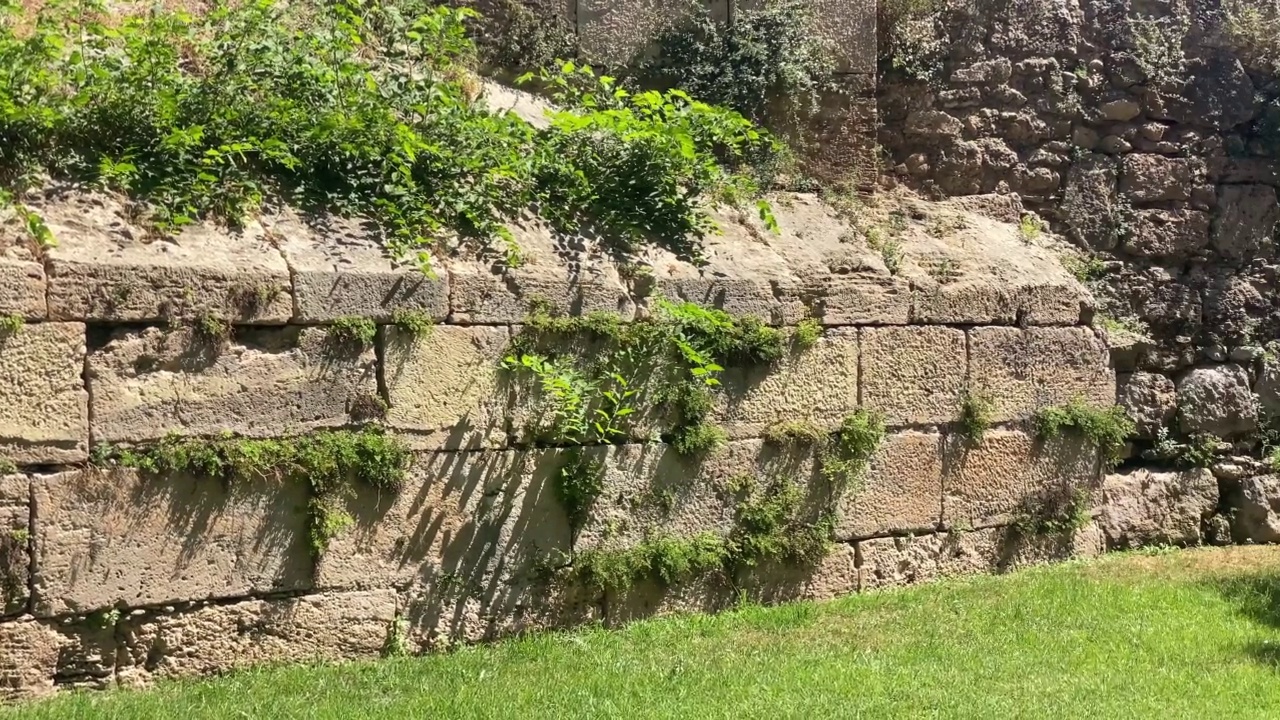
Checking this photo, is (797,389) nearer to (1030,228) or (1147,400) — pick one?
(1030,228)

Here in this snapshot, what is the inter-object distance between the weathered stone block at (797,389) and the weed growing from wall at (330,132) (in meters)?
0.77

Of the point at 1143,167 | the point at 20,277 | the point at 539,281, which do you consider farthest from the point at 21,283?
the point at 1143,167

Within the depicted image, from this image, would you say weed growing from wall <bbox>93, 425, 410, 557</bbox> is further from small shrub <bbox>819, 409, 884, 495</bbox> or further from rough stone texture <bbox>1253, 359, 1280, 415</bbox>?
rough stone texture <bbox>1253, 359, 1280, 415</bbox>

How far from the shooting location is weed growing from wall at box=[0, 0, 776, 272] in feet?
16.7

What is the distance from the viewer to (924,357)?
259 inches

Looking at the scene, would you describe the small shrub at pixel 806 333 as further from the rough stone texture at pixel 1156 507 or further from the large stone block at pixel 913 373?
the rough stone texture at pixel 1156 507

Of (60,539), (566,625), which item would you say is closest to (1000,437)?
(566,625)

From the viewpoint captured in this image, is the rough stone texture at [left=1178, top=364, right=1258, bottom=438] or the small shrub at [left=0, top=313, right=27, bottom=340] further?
the rough stone texture at [left=1178, top=364, right=1258, bottom=438]

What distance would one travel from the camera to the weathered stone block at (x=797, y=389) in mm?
6055

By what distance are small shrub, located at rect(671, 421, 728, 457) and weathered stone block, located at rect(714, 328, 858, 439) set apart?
0.10 meters

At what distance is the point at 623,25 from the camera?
759 centimetres

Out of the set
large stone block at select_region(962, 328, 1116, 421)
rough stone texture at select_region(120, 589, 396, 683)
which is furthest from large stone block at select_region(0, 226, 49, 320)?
large stone block at select_region(962, 328, 1116, 421)

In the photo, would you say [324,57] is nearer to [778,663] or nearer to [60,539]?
[60,539]

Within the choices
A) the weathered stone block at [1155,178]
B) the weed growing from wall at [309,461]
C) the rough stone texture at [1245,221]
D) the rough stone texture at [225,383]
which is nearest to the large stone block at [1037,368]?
the weathered stone block at [1155,178]
